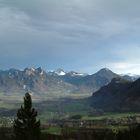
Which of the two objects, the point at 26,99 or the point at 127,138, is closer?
the point at 26,99

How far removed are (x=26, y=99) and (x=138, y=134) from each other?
10681 cm

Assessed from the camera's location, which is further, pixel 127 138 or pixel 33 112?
pixel 127 138

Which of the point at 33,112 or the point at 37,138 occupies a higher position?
the point at 33,112

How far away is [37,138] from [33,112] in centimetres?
680

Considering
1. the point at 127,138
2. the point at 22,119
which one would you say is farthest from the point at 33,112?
the point at 127,138

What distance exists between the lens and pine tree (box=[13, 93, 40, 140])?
94688 millimetres

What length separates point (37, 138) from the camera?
94.6 metres

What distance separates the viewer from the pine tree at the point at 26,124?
94.7 m

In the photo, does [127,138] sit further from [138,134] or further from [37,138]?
[37,138]

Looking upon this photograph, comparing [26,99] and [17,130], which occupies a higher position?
[26,99]

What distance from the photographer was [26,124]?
97250mm

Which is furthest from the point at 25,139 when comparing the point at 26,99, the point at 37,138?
the point at 26,99

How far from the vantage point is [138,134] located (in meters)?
193

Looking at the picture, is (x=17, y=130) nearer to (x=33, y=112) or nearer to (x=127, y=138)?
(x=33, y=112)
